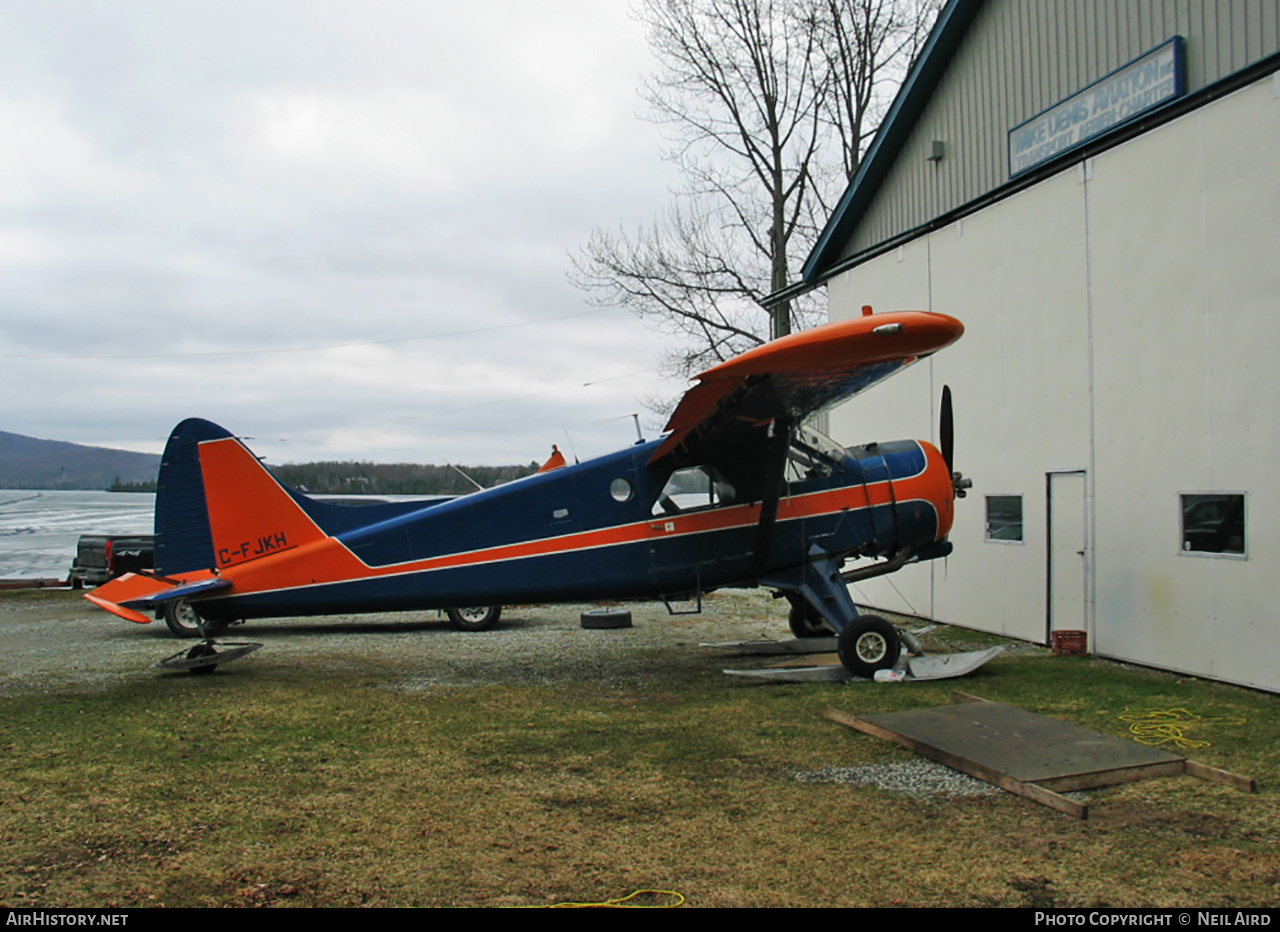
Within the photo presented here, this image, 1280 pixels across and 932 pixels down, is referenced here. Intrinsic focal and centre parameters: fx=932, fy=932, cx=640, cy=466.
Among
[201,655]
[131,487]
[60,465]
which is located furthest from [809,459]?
[60,465]

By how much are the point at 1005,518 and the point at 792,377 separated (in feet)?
15.4

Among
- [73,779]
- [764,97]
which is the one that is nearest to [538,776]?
[73,779]

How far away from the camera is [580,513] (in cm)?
899

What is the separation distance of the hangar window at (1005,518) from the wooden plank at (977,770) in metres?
4.90

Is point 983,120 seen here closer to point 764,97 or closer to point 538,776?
point 538,776

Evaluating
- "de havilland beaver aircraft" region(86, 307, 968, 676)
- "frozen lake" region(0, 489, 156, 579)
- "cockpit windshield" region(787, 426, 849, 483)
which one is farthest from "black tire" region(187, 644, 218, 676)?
"frozen lake" region(0, 489, 156, 579)

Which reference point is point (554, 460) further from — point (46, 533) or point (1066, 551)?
point (46, 533)

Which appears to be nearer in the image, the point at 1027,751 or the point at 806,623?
the point at 1027,751

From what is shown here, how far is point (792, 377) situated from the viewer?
24.2 ft

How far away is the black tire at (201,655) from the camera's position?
29.5ft

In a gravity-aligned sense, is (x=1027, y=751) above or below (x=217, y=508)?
below

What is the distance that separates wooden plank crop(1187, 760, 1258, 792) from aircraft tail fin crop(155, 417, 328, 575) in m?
7.25

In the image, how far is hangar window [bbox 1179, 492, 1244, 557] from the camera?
7.70 meters

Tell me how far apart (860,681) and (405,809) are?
4636 millimetres
